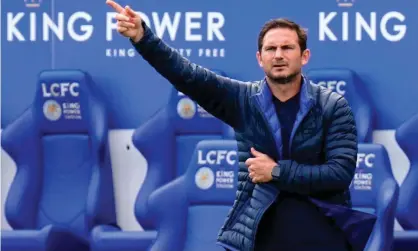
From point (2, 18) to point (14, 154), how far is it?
0.86m

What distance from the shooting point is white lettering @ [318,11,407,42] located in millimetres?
6676

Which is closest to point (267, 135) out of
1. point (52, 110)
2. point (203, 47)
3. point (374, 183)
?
point (374, 183)

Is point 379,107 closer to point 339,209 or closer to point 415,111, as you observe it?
point 415,111

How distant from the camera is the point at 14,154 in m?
7.03

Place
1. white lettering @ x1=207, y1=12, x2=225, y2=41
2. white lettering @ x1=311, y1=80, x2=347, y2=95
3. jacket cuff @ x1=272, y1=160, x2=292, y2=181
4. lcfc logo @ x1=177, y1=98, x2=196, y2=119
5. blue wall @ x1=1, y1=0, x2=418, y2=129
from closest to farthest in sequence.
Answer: jacket cuff @ x1=272, y1=160, x2=292, y2=181 → white lettering @ x1=311, y1=80, x2=347, y2=95 → blue wall @ x1=1, y1=0, x2=418, y2=129 → lcfc logo @ x1=177, y1=98, x2=196, y2=119 → white lettering @ x1=207, y1=12, x2=225, y2=41

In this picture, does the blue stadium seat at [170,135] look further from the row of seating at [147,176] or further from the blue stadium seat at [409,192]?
the blue stadium seat at [409,192]

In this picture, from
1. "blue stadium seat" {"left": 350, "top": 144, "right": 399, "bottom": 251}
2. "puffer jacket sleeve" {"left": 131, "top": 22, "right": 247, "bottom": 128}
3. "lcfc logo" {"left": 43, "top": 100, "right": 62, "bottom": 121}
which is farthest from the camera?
"lcfc logo" {"left": 43, "top": 100, "right": 62, "bottom": 121}

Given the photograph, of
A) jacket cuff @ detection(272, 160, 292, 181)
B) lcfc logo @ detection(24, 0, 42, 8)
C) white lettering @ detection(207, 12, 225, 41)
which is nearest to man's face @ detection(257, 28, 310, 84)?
jacket cuff @ detection(272, 160, 292, 181)

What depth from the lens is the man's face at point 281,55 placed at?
3.46 meters

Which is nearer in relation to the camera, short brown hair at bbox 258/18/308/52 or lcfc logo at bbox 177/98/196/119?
short brown hair at bbox 258/18/308/52

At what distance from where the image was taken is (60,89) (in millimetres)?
6926

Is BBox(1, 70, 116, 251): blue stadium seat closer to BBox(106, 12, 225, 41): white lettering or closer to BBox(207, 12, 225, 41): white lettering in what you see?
BBox(106, 12, 225, 41): white lettering

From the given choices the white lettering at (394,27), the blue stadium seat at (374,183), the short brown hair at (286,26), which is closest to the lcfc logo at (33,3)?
the white lettering at (394,27)

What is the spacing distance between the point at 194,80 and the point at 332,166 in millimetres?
494
